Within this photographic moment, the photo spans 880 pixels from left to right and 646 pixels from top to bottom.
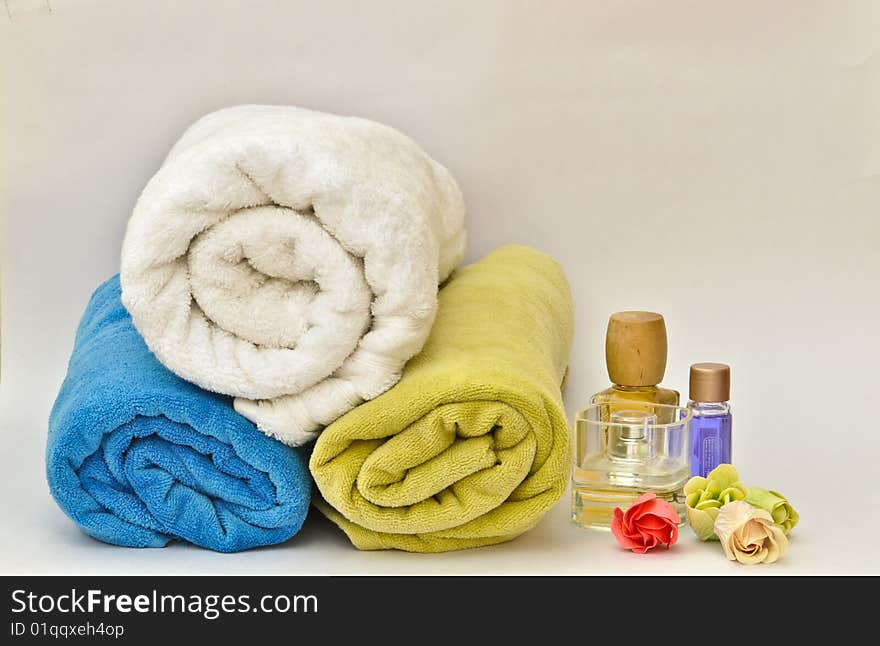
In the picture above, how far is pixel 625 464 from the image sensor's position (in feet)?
4.66

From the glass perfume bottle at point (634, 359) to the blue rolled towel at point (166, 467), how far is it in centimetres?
36

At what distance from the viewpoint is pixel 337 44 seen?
77.2 inches

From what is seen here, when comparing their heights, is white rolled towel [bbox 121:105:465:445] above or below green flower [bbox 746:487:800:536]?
above

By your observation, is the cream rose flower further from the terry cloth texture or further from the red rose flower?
the terry cloth texture

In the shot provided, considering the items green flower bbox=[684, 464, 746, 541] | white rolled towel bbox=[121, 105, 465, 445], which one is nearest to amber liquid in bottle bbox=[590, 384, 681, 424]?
green flower bbox=[684, 464, 746, 541]

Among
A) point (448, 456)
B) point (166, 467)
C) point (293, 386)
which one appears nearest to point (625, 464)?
A: point (448, 456)

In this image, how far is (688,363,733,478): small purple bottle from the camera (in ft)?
4.91

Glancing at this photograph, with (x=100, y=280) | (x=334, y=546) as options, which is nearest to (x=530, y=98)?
(x=100, y=280)

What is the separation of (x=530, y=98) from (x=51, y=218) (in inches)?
29.1

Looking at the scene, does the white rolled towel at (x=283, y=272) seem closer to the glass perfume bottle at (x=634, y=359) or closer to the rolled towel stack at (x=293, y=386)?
the rolled towel stack at (x=293, y=386)

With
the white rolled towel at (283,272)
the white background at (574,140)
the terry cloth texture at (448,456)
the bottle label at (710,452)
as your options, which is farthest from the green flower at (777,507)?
the white background at (574,140)

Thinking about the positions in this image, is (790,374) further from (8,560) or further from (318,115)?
(8,560)

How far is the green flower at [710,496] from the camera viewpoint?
1377mm

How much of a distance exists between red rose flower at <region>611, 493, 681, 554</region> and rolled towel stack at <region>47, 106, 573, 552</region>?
90mm
